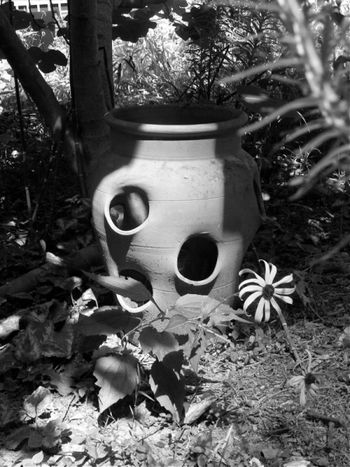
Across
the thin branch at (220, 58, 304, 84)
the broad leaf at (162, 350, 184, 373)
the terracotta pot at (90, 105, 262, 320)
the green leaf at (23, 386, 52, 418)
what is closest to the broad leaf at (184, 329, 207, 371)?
the broad leaf at (162, 350, 184, 373)

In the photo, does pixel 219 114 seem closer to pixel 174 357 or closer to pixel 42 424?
pixel 174 357

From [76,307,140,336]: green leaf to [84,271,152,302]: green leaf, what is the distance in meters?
0.06

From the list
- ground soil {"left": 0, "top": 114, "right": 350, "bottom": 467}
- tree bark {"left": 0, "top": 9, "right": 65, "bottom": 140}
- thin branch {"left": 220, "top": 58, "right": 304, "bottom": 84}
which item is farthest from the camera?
tree bark {"left": 0, "top": 9, "right": 65, "bottom": 140}

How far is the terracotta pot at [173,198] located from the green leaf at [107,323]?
304mm

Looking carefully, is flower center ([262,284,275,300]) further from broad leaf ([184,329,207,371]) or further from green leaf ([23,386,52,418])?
green leaf ([23,386,52,418])

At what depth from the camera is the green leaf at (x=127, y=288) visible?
2.15 meters

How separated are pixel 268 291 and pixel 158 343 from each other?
406mm

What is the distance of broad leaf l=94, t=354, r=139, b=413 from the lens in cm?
204

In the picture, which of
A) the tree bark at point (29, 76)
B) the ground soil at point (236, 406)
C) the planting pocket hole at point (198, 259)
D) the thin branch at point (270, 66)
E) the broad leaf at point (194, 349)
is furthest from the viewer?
the tree bark at point (29, 76)

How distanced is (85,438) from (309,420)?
0.69 meters

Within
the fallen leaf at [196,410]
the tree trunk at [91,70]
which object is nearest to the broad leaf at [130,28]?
the tree trunk at [91,70]

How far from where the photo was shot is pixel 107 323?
2121 mm

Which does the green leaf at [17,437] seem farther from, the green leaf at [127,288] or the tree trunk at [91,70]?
the tree trunk at [91,70]

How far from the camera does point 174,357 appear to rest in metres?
2.05
